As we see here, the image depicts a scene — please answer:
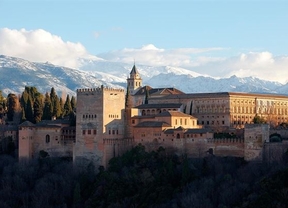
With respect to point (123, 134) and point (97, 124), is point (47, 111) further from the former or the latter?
point (123, 134)

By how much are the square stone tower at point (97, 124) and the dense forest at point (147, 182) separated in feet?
2.84

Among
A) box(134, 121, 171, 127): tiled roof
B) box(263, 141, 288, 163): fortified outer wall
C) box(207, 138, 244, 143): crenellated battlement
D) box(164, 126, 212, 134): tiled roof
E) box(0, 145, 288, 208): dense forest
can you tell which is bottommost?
box(0, 145, 288, 208): dense forest

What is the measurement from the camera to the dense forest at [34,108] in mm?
66000

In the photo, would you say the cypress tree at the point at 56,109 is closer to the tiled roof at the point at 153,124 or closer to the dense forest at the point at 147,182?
the dense forest at the point at 147,182

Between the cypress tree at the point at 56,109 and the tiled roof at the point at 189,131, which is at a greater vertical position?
the cypress tree at the point at 56,109

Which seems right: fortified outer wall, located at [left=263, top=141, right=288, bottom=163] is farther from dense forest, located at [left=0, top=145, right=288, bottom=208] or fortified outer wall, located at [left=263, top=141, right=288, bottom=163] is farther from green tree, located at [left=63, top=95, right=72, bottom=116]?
green tree, located at [left=63, top=95, right=72, bottom=116]

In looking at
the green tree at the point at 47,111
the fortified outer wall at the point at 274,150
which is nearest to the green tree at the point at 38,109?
the green tree at the point at 47,111

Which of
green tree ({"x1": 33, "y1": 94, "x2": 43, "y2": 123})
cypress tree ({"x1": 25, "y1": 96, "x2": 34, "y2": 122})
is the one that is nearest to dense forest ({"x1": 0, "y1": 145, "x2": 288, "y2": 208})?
cypress tree ({"x1": 25, "y1": 96, "x2": 34, "y2": 122})

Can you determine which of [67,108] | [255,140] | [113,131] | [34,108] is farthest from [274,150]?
[34,108]

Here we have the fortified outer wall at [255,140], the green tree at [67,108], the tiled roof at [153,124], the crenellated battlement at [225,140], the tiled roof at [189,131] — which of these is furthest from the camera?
the green tree at [67,108]

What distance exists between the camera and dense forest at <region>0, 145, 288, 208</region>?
4503cm

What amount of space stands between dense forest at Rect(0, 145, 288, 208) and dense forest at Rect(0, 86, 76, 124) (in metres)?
8.02

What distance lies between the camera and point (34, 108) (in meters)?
66.9

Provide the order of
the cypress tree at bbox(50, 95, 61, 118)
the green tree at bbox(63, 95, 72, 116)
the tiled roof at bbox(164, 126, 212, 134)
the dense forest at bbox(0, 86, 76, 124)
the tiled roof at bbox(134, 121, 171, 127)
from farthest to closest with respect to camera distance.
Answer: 1. the green tree at bbox(63, 95, 72, 116)
2. the cypress tree at bbox(50, 95, 61, 118)
3. the dense forest at bbox(0, 86, 76, 124)
4. the tiled roof at bbox(134, 121, 171, 127)
5. the tiled roof at bbox(164, 126, 212, 134)
